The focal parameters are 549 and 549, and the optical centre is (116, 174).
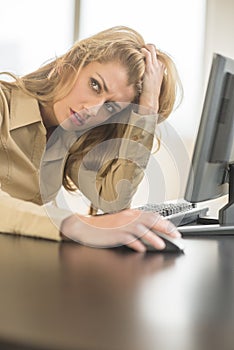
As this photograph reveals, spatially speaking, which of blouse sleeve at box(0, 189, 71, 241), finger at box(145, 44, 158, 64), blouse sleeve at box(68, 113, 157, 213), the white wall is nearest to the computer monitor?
blouse sleeve at box(0, 189, 71, 241)

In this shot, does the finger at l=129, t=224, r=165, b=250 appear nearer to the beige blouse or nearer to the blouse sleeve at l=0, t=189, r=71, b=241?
the blouse sleeve at l=0, t=189, r=71, b=241

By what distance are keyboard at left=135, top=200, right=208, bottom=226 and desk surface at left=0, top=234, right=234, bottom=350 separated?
377mm

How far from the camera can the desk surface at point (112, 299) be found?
0.45 metres

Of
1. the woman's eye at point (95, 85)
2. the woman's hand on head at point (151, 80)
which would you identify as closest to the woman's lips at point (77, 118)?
the woman's eye at point (95, 85)

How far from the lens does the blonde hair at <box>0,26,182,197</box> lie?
176 cm

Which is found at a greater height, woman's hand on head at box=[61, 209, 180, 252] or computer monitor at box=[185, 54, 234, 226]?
computer monitor at box=[185, 54, 234, 226]

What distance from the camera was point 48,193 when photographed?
1.69m

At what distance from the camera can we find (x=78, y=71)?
70.8 inches

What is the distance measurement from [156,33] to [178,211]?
1.60 metres

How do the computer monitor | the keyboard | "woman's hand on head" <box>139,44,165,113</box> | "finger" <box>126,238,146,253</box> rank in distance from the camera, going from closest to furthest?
"finger" <box>126,238,146,253</box> → the computer monitor → the keyboard → "woman's hand on head" <box>139,44,165,113</box>

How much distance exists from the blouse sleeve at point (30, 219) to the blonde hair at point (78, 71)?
2.39 feet

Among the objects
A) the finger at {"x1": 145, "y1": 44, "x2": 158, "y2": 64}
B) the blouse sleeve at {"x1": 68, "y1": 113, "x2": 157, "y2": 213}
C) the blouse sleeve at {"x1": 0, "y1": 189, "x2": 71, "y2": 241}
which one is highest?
the finger at {"x1": 145, "y1": 44, "x2": 158, "y2": 64}

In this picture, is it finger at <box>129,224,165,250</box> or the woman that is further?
the woman

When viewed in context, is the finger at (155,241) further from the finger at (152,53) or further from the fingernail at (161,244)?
the finger at (152,53)
